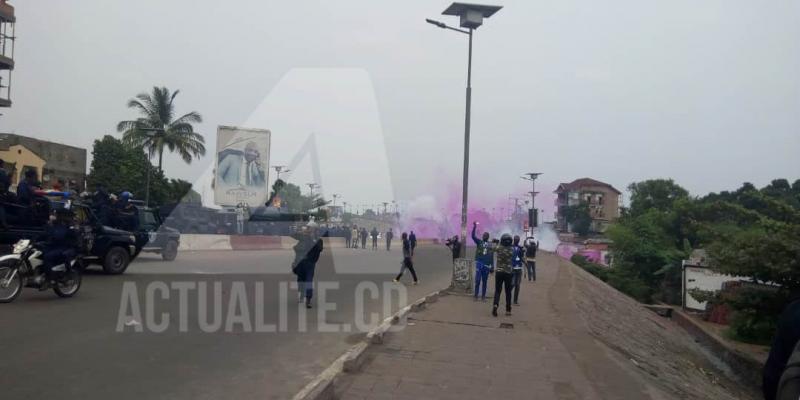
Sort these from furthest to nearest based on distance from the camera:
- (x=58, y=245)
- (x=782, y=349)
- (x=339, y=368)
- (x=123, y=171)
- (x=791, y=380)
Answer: (x=123, y=171) < (x=58, y=245) < (x=339, y=368) < (x=782, y=349) < (x=791, y=380)

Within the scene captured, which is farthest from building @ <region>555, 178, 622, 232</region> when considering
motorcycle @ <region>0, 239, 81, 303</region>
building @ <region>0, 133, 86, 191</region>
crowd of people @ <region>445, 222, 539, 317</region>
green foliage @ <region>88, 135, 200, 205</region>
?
motorcycle @ <region>0, 239, 81, 303</region>

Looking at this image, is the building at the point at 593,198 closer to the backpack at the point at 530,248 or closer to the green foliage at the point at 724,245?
the green foliage at the point at 724,245

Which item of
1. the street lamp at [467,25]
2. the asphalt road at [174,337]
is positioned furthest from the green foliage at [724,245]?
the asphalt road at [174,337]

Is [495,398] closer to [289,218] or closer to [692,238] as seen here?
[289,218]

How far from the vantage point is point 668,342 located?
836 inches

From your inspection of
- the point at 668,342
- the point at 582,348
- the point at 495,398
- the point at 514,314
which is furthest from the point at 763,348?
the point at 495,398

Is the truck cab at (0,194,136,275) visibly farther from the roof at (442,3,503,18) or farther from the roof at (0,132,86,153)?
the roof at (0,132,86,153)

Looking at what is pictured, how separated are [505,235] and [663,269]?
30.9 metres

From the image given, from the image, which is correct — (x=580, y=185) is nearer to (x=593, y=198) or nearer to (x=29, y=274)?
(x=593, y=198)

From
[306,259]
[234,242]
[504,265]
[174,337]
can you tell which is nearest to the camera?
[174,337]

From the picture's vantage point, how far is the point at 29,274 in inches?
416

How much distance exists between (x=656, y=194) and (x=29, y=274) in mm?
Answer: 76701

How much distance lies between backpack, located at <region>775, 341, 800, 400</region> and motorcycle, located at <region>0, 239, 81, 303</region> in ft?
35.3

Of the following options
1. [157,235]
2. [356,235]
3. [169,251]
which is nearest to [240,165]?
[356,235]
